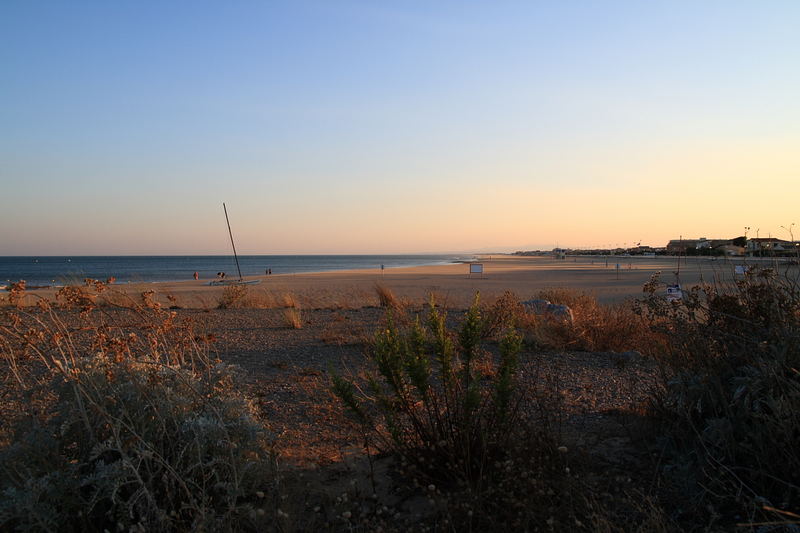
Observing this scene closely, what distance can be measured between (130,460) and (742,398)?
3303 mm

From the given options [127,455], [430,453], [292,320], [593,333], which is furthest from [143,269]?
[430,453]

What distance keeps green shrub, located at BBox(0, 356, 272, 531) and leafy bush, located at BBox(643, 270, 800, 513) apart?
2.46 metres

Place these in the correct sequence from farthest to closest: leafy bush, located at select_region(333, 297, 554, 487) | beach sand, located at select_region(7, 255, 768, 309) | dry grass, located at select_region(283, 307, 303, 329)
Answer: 1. beach sand, located at select_region(7, 255, 768, 309)
2. dry grass, located at select_region(283, 307, 303, 329)
3. leafy bush, located at select_region(333, 297, 554, 487)

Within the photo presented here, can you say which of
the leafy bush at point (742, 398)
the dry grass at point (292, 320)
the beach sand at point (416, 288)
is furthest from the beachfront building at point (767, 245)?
the dry grass at point (292, 320)

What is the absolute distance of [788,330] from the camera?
9.84ft

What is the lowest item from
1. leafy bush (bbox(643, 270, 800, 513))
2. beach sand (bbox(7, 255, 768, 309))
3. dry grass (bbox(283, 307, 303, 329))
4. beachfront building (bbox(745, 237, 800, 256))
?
beach sand (bbox(7, 255, 768, 309))

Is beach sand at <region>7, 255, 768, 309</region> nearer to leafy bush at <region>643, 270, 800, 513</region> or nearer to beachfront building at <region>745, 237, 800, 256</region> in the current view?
beachfront building at <region>745, 237, 800, 256</region>

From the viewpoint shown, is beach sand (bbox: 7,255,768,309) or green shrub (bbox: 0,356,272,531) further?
beach sand (bbox: 7,255,768,309)

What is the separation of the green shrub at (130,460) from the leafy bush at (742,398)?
246cm

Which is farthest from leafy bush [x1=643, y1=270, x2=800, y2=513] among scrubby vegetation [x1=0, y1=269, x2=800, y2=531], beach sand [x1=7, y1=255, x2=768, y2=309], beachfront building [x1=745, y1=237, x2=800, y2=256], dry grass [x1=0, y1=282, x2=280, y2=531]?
dry grass [x1=0, y1=282, x2=280, y2=531]

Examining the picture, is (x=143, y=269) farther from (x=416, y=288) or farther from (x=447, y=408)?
(x=447, y=408)

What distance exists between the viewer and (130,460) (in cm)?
269

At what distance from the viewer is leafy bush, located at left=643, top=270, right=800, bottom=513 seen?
2598mm

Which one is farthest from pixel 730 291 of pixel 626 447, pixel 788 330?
pixel 626 447
